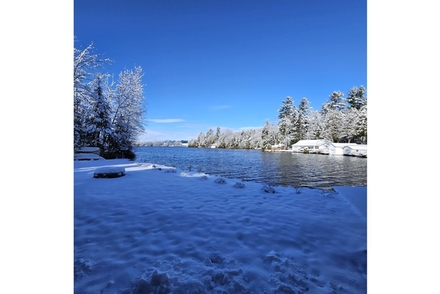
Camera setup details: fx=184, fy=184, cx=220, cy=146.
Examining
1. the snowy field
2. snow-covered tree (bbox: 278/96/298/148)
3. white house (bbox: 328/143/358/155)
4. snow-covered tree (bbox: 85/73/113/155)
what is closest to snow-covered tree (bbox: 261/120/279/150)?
snow-covered tree (bbox: 278/96/298/148)

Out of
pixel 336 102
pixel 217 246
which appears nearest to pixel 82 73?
pixel 217 246

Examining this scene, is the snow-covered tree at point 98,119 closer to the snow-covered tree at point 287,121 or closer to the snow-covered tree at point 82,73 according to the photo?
the snow-covered tree at point 82,73

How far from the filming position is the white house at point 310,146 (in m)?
24.2

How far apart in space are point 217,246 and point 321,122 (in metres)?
27.6

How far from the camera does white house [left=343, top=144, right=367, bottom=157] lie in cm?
1733

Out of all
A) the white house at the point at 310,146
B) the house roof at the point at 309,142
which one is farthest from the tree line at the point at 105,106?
the house roof at the point at 309,142

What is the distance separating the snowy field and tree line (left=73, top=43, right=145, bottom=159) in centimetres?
1022

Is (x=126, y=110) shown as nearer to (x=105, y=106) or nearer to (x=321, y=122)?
(x=105, y=106)
